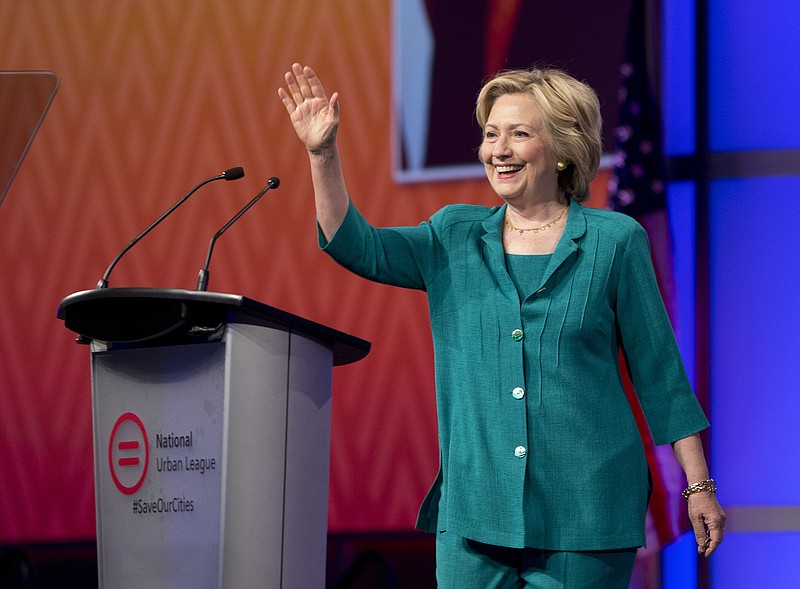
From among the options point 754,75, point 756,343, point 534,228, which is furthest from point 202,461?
point 754,75

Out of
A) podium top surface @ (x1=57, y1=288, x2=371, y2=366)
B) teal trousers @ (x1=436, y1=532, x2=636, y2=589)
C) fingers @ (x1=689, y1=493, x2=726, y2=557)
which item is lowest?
teal trousers @ (x1=436, y1=532, x2=636, y2=589)

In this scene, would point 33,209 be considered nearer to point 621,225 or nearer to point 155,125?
point 155,125

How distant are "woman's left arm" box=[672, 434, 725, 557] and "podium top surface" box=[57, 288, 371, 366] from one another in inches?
27.5

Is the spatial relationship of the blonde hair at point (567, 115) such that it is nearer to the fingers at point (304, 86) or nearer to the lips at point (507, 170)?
the lips at point (507, 170)

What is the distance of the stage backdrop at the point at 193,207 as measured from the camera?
327 centimetres

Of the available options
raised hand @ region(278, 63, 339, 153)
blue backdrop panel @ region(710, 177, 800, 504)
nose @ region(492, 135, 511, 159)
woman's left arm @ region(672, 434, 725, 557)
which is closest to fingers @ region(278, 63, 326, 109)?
raised hand @ region(278, 63, 339, 153)

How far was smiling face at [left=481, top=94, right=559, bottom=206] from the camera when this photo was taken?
1.63m

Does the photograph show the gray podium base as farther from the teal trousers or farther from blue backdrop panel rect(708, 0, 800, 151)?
blue backdrop panel rect(708, 0, 800, 151)

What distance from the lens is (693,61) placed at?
328 cm

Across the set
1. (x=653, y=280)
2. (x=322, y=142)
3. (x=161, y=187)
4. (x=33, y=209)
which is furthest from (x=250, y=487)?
(x=33, y=209)

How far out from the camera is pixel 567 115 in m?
1.65

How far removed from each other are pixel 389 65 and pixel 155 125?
2.84 ft

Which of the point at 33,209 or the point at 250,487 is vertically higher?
the point at 33,209

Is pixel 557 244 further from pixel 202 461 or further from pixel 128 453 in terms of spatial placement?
pixel 128 453
